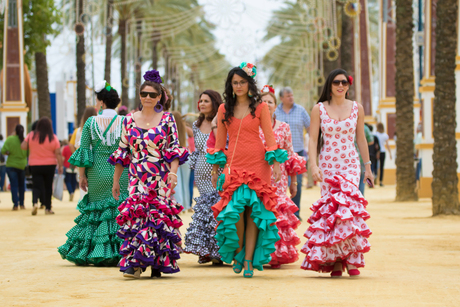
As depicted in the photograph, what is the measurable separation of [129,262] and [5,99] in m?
27.0

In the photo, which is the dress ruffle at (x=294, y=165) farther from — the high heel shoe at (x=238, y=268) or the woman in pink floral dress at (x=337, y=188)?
the high heel shoe at (x=238, y=268)

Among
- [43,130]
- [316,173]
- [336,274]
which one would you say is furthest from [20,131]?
[336,274]

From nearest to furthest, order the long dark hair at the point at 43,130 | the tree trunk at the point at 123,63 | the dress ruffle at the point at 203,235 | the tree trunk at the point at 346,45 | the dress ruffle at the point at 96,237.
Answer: the dress ruffle at the point at 96,237, the dress ruffle at the point at 203,235, the long dark hair at the point at 43,130, the tree trunk at the point at 346,45, the tree trunk at the point at 123,63

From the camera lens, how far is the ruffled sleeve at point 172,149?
6.94 m

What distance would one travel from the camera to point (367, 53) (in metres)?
40.3

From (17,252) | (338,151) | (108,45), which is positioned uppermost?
(108,45)

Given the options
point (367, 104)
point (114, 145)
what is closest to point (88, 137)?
point (114, 145)

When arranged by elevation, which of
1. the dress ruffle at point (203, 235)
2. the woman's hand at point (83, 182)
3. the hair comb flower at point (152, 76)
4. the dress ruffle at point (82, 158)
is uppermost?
the hair comb flower at point (152, 76)

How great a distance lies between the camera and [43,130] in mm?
15656

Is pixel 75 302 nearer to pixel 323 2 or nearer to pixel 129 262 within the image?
pixel 129 262

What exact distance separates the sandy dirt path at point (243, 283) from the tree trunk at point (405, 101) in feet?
25.9

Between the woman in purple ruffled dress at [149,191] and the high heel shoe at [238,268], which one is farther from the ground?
the woman in purple ruffled dress at [149,191]

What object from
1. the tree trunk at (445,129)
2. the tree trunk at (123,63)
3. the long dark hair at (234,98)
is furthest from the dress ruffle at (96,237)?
the tree trunk at (123,63)

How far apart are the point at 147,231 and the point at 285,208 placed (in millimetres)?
1964
